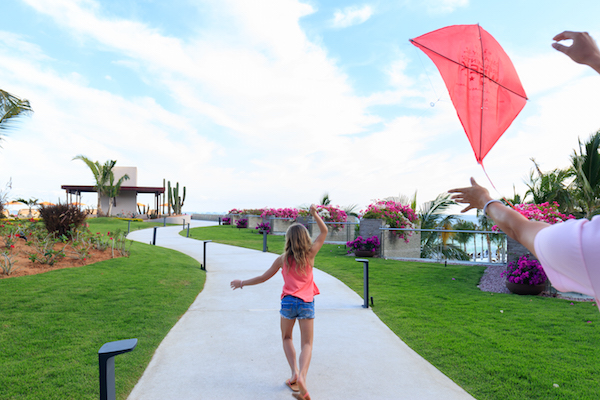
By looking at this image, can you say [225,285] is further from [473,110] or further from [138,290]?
[473,110]

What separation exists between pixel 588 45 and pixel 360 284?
26.0 ft

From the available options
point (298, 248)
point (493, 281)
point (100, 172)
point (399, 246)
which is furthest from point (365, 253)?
point (100, 172)

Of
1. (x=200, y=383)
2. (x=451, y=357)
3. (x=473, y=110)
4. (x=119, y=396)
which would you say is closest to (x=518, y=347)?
(x=451, y=357)

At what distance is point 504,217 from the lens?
1225mm

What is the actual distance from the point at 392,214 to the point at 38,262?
456 inches

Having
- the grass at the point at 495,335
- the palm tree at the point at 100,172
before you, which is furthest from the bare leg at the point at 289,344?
the palm tree at the point at 100,172

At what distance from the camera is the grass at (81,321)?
370cm

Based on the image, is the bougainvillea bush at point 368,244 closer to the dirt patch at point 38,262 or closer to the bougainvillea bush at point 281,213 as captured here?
the dirt patch at point 38,262

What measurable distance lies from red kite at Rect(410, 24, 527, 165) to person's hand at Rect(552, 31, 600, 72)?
8.20 ft

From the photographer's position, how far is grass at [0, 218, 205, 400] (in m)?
3.70

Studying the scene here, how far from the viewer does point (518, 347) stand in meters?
4.70

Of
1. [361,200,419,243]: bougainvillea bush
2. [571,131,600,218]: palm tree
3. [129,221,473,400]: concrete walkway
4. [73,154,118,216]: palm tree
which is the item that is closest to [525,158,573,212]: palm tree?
[571,131,600,218]: palm tree

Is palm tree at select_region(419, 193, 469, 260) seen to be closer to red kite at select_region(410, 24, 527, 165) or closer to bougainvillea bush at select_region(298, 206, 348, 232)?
bougainvillea bush at select_region(298, 206, 348, 232)

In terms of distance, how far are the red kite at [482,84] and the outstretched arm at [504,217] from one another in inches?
97.8
